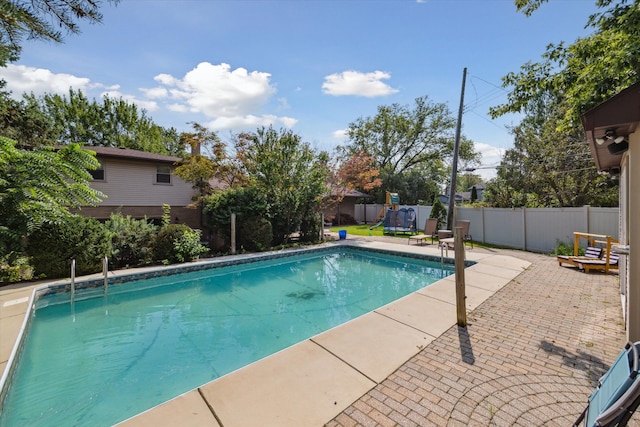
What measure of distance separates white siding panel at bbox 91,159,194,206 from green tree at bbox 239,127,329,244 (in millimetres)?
3608

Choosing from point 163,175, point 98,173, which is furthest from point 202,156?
point 98,173

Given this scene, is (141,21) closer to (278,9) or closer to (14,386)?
(278,9)

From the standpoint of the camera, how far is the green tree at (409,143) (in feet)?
89.4

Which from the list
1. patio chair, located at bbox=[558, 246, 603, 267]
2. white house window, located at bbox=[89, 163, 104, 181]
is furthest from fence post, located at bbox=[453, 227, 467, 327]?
white house window, located at bbox=[89, 163, 104, 181]

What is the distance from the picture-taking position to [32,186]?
648cm

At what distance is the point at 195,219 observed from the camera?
1349cm

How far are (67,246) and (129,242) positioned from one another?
1656 millimetres

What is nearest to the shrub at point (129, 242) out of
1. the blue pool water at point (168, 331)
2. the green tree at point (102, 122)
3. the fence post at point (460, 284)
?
the blue pool water at point (168, 331)

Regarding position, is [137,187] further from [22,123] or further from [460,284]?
[460,284]

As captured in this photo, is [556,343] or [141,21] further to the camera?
[141,21]

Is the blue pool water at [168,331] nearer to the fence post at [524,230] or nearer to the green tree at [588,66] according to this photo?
the fence post at [524,230]

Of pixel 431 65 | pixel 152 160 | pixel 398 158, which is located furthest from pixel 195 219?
pixel 398 158

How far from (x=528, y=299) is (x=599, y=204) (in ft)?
34.0

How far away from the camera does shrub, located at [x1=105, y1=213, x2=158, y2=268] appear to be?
8695 millimetres
